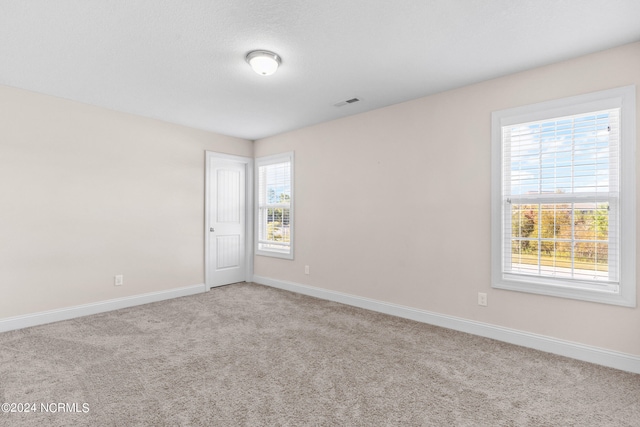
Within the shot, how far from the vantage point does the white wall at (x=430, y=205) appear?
2.57m

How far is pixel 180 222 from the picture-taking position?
14.9ft

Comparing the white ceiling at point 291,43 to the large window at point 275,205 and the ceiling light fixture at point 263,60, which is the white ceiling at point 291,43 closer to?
the ceiling light fixture at point 263,60

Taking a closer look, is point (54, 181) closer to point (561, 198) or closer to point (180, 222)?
point (180, 222)

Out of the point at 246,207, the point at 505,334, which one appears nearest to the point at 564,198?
the point at 505,334

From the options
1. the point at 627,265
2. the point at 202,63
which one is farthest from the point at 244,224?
the point at 627,265

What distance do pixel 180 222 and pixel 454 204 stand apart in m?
3.71

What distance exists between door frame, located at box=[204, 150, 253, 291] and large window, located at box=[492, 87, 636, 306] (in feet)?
12.5

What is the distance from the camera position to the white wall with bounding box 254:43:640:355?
2.57 meters

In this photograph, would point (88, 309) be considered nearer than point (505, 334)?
No

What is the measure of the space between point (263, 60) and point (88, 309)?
3.46 meters

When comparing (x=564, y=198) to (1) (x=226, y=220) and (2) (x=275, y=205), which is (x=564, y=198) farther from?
(1) (x=226, y=220)

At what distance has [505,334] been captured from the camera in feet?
9.45

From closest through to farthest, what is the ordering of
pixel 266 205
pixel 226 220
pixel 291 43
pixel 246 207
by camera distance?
pixel 291 43 → pixel 226 220 → pixel 266 205 → pixel 246 207

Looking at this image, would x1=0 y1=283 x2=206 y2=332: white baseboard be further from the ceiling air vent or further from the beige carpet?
the ceiling air vent
